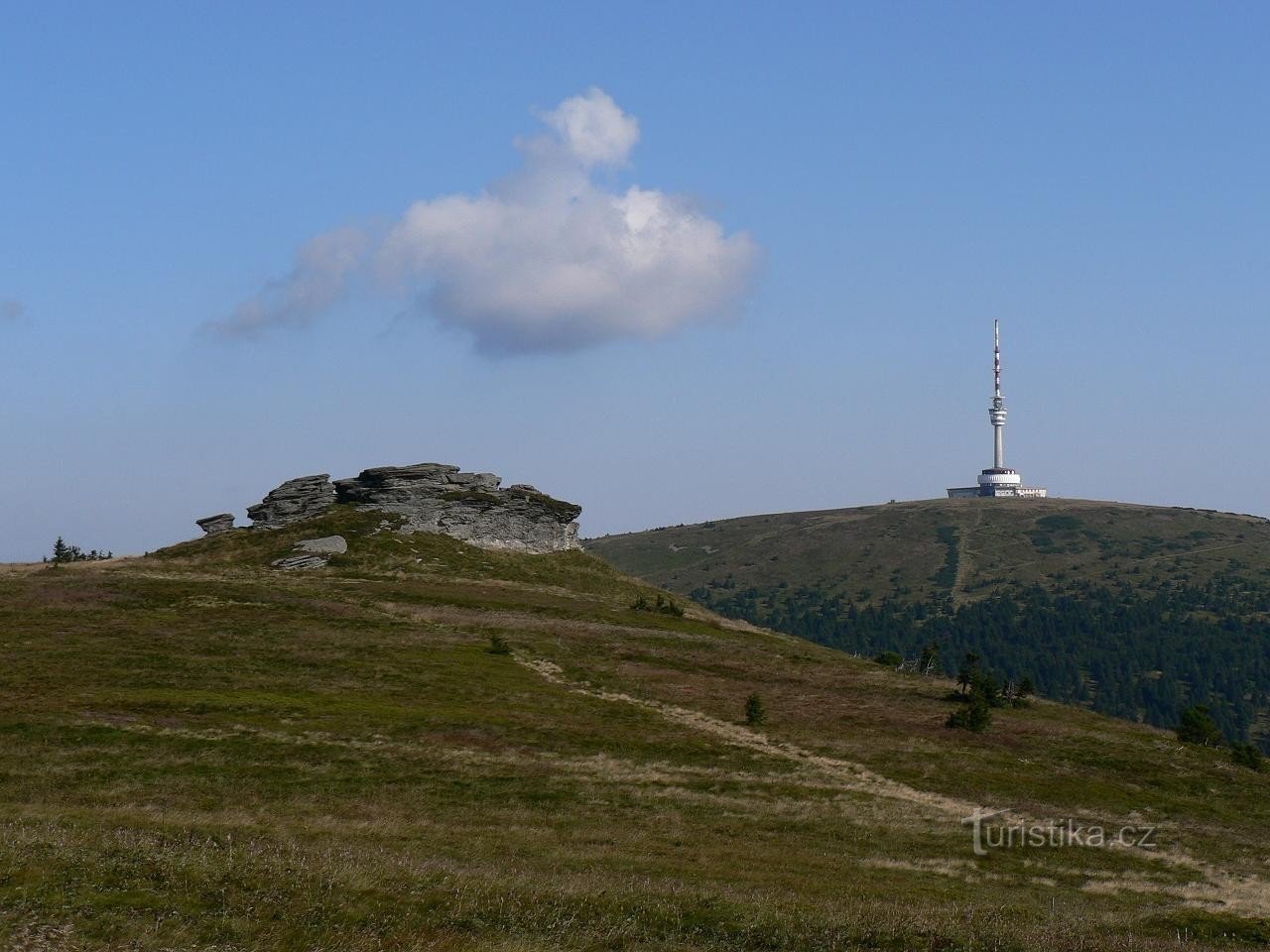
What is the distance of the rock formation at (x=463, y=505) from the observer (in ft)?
404

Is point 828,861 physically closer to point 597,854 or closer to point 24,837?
point 597,854

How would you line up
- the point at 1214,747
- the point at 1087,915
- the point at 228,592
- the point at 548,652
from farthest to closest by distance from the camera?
the point at 228,592 → the point at 548,652 → the point at 1214,747 → the point at 1087,915

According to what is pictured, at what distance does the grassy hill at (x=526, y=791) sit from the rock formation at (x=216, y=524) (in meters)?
25.7

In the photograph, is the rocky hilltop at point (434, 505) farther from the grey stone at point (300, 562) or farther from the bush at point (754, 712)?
the bush at point (754, 712)

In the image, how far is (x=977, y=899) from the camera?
3272 centimetres

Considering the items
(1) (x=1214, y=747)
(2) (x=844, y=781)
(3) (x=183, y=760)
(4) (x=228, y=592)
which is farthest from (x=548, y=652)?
(1) (x=1214, y=747)

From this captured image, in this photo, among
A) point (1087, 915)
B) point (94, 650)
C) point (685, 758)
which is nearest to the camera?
point (1087, 915)

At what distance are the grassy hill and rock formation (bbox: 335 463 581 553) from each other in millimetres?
26049

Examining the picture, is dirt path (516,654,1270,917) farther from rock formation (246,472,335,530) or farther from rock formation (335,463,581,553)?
rock formation (246,472,335,530)

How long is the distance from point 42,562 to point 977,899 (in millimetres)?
95679

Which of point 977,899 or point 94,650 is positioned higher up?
point 94,650

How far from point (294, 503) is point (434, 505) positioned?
15.4 metres

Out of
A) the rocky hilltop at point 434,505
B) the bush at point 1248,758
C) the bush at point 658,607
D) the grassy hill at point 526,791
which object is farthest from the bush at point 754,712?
the rocky hilltop at point 434,505

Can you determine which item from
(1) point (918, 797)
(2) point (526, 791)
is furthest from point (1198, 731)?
(2) point (526, 791)
